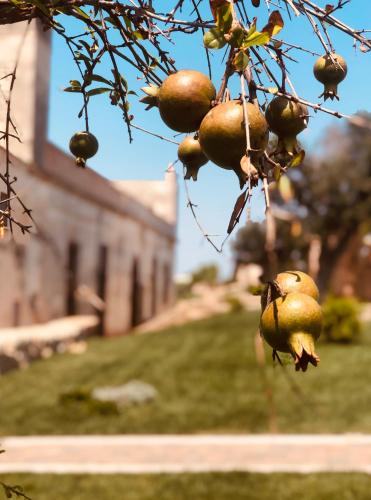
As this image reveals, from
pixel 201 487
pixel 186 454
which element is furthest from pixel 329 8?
pixel 186 454

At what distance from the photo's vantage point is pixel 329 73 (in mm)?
1241

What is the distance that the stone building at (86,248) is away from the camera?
12.8 m

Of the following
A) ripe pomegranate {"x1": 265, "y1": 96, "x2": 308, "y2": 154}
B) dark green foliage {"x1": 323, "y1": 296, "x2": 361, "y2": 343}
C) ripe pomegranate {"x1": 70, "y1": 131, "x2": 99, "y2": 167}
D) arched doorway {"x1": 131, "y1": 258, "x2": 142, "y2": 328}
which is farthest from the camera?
arched doorway {"x1": 131, "y1": 258, "x2": 142, "y2": 328}

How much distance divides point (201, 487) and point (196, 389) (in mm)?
4657

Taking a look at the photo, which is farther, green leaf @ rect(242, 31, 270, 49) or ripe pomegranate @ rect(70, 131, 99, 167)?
ripe pomegranate @ rect(70, 131, 99, 167)

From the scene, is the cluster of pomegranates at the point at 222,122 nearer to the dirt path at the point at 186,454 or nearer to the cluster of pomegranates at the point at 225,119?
the cluster of pomegranates at the point at 225,119

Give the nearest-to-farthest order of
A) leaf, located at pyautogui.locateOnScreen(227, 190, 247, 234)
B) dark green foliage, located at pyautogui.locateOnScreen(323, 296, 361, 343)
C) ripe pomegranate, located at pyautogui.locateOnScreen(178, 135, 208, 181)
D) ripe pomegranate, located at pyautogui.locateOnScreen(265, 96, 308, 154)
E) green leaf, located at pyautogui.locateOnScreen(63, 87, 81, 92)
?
leaf, located at pyautogui.locateOnScreen(227, 190, 247, 234) < ripe pomegranate, located at pyautogui.locateOnScreen(265, 96, 308, 154) < ripe pomegranate, located at pyautogui.locateOnScreen(178, 135, 208, 181) < green leaf, located at pyautogui.locateOnScreen(63, 87, 81, 92) < dark green foliage, located at pyautogui.locateOnScreen(323, 296, 361, 343)

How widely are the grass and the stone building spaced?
2.34m

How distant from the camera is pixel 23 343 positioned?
12781 millimetres

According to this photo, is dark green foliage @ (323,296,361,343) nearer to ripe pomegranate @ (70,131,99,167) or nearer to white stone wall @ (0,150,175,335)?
white stone wall @ (0,150,175,335)

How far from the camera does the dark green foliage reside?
14.4m

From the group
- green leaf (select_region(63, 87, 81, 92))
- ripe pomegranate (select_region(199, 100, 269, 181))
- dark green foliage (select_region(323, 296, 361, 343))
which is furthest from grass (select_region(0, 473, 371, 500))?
dark green foliage (select_region(323, 296, 361, 343))

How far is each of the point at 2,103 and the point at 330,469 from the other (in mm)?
5581

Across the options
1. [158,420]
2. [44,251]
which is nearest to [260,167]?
[158,420]
